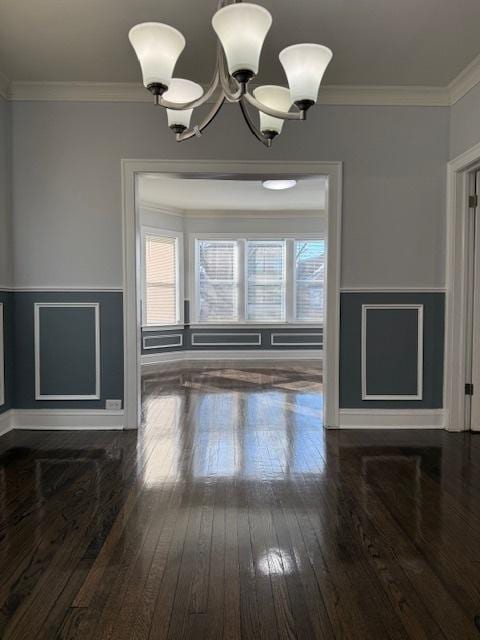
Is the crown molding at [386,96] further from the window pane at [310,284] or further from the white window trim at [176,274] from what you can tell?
the window pane at [310,284]

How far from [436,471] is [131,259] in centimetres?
281

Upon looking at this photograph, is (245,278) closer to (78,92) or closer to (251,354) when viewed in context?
(251,354)

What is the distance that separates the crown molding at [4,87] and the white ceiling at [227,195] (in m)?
2.10

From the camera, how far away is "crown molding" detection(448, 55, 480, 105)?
3.19m

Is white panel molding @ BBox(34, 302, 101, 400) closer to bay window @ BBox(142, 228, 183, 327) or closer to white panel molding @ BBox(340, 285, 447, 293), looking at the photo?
white panel molding @ BBox(340, 285, 447, 293)

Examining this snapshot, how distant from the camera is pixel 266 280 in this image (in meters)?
7.84

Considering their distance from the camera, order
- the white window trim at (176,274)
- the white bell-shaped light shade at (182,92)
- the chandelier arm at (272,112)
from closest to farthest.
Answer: the chandelier arm at (272,112), the white bell-shaped light shade at (182,92), the white window trim at (176,274)

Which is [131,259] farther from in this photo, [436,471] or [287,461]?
[436,471]

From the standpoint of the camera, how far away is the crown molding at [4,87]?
340cm

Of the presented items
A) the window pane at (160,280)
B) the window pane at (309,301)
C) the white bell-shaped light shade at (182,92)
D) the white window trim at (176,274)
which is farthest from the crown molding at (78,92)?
the window pane at (309,301)

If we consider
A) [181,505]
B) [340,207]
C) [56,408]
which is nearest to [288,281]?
[340,207]

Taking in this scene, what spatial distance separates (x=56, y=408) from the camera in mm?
3688

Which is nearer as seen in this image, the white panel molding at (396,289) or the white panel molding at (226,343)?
the white panel molding at (396,289)

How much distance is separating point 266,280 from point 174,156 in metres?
4.39
